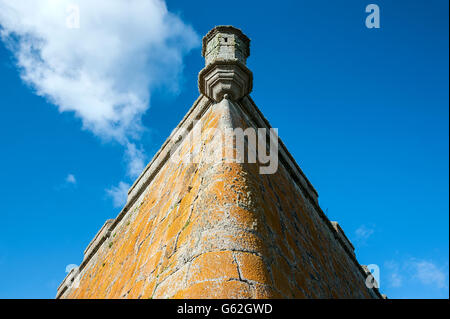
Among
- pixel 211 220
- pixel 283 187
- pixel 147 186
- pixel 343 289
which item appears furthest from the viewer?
pixel 147 186

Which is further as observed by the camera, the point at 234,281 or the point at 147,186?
the point at 147,186

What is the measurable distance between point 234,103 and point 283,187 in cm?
104

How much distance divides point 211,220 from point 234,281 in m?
0.44

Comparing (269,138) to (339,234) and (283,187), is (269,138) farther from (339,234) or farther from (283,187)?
(339,234)

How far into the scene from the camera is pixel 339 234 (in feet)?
18.4

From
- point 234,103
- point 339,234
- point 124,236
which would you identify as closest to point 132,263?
point 124,236

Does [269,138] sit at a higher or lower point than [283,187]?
higher
